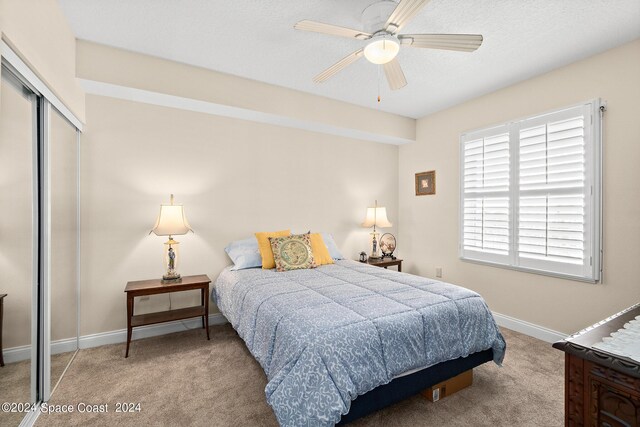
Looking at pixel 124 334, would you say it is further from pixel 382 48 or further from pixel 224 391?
pixel 382 48

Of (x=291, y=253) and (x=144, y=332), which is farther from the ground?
(x=291, y=253)

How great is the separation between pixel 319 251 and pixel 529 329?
236 centimetres

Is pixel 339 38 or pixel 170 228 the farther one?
pixel 170 228

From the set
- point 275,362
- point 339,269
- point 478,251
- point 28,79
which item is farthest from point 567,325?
point 28,79

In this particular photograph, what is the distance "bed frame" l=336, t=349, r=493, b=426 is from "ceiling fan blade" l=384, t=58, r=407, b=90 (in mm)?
2066

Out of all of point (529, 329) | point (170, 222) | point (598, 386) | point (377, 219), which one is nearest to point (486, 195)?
point (377, 219)

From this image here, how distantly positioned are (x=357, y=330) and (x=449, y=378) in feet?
2.95

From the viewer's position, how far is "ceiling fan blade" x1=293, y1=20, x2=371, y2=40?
170 centimetres

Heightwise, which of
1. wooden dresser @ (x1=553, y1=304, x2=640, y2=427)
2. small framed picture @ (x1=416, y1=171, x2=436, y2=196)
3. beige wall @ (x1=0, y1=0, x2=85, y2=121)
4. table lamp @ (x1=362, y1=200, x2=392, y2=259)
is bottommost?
wooden dresser @ (x1=553, y1=304, x2=640, y2=427)

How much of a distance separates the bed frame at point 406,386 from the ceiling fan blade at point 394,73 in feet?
6.78

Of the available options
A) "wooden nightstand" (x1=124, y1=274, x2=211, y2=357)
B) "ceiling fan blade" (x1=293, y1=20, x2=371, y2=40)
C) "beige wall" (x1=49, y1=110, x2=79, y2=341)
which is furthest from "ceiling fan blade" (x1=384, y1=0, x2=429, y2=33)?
"wooden nightstand" (x1=124, y1=274, x2=211, y2=357)

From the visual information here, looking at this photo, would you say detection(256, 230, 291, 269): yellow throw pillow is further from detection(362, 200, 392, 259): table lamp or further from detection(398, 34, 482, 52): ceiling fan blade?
detection(398, 34, 482, 52): ceiling fan blade

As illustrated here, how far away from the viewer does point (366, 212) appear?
449 centimetres

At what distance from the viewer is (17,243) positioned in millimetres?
1633
